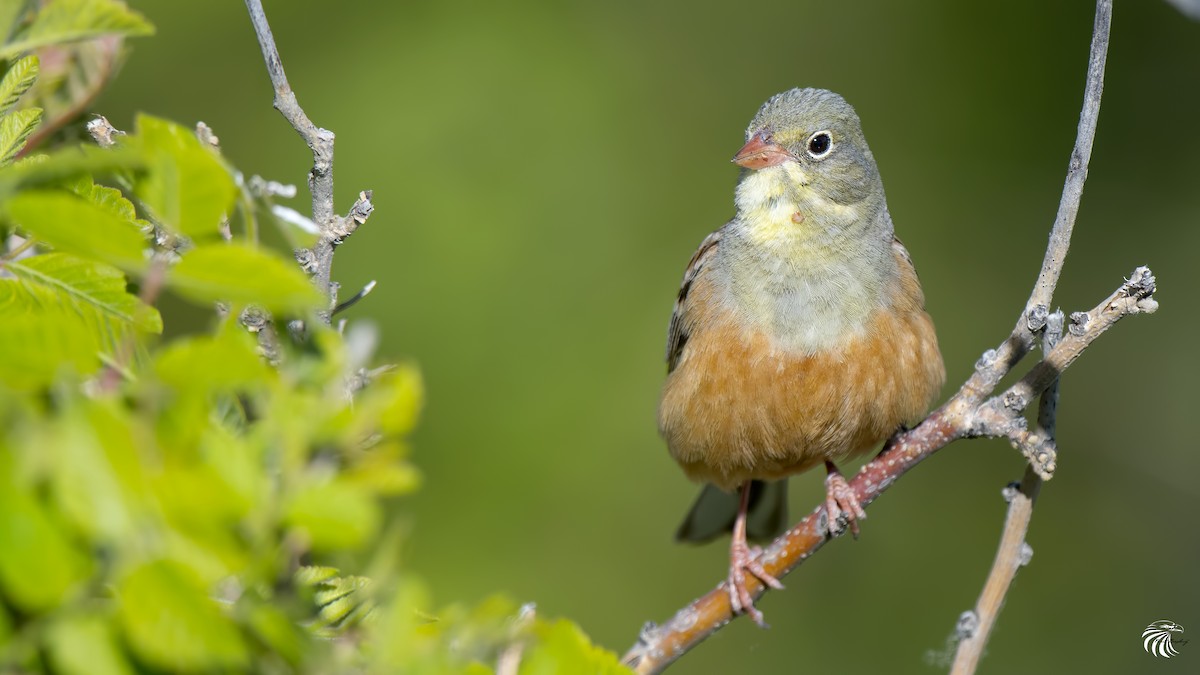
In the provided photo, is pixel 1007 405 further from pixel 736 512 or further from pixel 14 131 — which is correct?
pixel 736 512

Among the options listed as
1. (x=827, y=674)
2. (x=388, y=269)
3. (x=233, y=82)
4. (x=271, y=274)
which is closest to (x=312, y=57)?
(x=233, y=82)

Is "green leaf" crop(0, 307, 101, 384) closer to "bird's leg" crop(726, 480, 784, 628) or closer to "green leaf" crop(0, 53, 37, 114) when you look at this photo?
"green leaf" crop(0, 53, 37, 114)

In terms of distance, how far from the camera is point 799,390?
4.29m

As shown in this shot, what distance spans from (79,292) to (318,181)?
0.92m

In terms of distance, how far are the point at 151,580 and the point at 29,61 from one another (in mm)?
1149

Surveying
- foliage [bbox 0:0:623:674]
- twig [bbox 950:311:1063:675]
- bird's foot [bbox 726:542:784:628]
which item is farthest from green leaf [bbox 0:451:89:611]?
bird's foot [bbox 726:542:784:628]

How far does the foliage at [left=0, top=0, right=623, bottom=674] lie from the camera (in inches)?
38.6

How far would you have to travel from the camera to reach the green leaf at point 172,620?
974 millimetres

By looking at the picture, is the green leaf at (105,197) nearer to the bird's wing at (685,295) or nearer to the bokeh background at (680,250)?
the bird's wing at (685,295)

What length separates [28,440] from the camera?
3.15ft

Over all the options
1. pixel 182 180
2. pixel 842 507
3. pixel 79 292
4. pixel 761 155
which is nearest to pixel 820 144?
pixel 761 155

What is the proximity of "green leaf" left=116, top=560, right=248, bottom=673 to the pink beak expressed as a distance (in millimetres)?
3667

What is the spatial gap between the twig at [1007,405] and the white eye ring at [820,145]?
1.56m

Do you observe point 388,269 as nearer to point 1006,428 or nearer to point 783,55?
point 783,55
